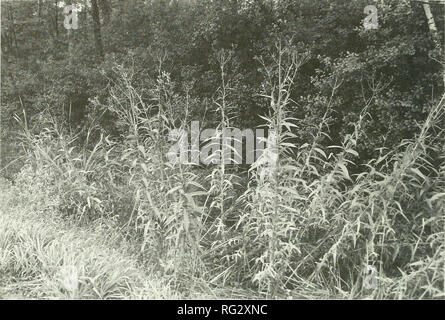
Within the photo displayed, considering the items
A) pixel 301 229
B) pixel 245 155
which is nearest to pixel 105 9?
pixel 245 155

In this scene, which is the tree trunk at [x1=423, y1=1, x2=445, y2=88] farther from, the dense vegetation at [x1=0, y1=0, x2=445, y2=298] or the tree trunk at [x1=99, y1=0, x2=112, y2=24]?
the tree trunk at [x1=99, y1=0, x2=112, y2=24]

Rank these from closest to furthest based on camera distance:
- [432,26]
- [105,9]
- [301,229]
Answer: [301,229] < [432,26] < [105,9]

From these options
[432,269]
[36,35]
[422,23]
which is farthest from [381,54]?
[36,35]

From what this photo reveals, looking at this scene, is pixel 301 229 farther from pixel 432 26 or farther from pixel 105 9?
pixel 105 9

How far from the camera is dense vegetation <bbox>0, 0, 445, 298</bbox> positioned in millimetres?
3541

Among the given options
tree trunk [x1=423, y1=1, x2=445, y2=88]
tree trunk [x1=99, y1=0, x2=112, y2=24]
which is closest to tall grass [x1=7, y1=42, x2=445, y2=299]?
tree trunk [x1=423, y1=1, x2=445, y2=88]

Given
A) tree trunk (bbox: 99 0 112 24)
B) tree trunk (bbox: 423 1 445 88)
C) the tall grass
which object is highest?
tree trunk (bbox: 99 0 112 24)

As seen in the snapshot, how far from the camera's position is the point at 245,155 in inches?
301

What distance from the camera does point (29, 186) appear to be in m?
5.18

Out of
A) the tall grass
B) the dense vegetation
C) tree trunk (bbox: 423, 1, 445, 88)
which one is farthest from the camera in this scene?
tree trunk (bbox: 423, 1, 445, 88)

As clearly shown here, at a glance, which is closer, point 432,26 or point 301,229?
point 301,229

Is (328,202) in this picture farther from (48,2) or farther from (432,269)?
(48,2)

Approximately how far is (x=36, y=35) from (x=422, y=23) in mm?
11449

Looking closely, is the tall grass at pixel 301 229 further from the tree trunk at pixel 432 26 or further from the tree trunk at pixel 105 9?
the tree trunk at pixel 105 9
